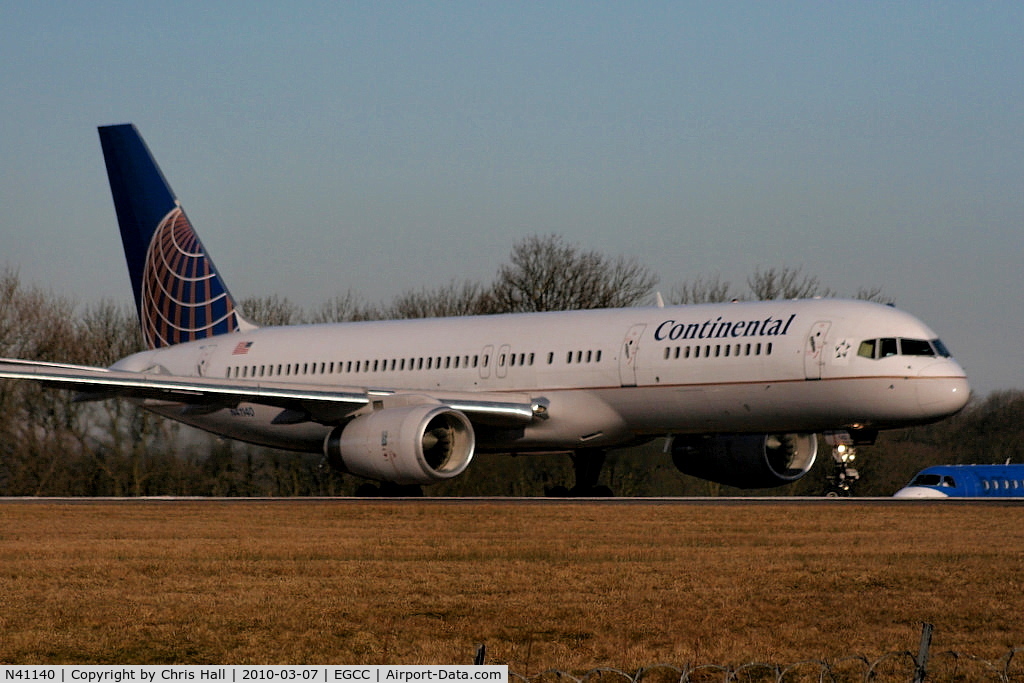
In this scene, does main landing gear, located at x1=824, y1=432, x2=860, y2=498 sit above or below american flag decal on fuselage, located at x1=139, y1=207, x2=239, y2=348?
below

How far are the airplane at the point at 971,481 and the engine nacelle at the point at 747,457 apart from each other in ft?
76.6

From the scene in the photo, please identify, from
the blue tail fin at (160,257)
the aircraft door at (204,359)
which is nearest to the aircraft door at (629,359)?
the aircraft door at (204,359)

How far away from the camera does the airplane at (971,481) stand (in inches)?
2222

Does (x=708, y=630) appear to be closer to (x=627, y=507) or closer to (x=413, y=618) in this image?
(x=413, y=618)

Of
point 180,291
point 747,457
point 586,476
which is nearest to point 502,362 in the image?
point 586,476

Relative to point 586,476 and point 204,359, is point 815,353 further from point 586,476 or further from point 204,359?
point 204,359

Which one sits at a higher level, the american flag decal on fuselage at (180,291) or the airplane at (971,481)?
the american flag decal on fuselage at (180,291)

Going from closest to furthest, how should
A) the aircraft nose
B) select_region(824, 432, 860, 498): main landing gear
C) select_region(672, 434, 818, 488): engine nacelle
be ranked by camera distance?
the aircraft nose → select_region(824, 432, 860, 498): main landing gear → select_region(672, 434, 818, 488): engine nacelle

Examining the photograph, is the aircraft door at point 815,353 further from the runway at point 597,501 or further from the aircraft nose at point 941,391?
the runway at point 597,501

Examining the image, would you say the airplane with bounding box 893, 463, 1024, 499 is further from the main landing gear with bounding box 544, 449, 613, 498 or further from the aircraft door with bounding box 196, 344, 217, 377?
the aircraft door with bounding box 196, 344, 217, 377

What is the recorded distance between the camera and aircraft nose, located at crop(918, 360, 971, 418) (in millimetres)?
28094

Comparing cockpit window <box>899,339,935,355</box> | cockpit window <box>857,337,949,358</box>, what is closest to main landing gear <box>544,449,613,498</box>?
cockpit window <box>857,337,949,358</box>

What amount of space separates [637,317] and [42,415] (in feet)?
65.3

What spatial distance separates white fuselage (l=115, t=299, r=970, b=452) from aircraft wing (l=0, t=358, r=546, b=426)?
2.04 ft
